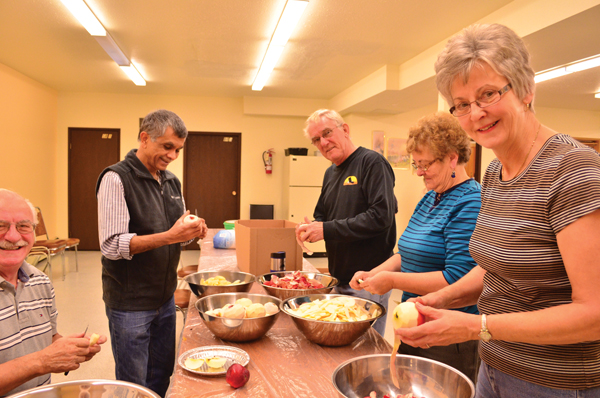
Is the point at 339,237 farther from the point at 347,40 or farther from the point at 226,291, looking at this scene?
the point at 347,40

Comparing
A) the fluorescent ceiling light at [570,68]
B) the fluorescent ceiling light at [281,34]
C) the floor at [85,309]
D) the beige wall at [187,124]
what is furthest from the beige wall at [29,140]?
the fluorescent ceiling light at [570,68]

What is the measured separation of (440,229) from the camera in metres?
1.48

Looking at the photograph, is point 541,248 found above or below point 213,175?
below

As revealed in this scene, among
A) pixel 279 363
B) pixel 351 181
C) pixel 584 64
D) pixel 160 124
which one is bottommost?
pixel 279 363

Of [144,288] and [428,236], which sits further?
[144,288]

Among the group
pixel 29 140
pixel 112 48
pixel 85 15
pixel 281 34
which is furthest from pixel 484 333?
pixel 29 140

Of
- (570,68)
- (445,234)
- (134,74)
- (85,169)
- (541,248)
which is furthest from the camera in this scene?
(85,169)

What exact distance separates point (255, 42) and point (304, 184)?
3.38 m

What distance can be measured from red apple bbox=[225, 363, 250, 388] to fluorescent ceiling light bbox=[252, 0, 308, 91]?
128 inches

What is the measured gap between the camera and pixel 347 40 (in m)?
4.86

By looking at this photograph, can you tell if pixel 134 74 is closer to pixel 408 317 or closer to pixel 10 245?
pixel 10 245

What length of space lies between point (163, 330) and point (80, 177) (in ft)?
23.2

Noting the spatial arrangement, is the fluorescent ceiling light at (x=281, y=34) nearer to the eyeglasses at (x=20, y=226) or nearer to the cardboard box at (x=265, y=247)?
the cardboard box at (x=265, y=247)

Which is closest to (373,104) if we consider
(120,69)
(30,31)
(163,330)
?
(120,69)
